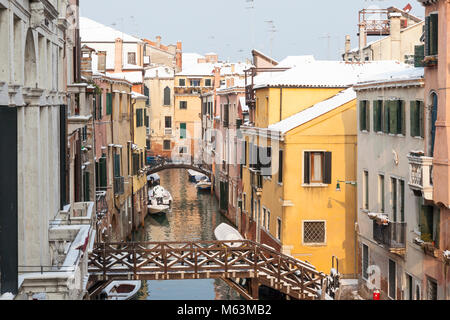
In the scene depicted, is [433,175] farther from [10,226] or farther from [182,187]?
[182,187]

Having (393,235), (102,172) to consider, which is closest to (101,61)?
(102,172)

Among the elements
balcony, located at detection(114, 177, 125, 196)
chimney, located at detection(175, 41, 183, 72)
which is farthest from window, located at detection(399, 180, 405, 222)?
chimney, located at detection(175, 41, 183, 72)

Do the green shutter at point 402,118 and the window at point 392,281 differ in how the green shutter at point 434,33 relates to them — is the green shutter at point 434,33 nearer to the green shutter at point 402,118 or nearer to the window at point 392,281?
the green shutter at point 402,118

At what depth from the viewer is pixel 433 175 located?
15.6 meters

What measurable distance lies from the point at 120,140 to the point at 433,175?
23409 millimetres

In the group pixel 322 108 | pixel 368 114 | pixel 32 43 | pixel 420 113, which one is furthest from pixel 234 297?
pixel 32 43

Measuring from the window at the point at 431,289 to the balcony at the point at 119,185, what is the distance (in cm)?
1894

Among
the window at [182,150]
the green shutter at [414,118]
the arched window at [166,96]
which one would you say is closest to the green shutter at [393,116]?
the green shutter at [414,118]

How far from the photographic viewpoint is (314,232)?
24312 millimetres

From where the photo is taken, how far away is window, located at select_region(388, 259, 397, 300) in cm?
1867

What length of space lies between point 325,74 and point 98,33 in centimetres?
3248

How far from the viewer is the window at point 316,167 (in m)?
24.2

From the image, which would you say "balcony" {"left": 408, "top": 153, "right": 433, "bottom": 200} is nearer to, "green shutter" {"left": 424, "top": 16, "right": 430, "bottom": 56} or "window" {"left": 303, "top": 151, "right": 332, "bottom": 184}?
"green shutter" {"left": 424, "top": 16, "right": 430, "bottom": 56}
